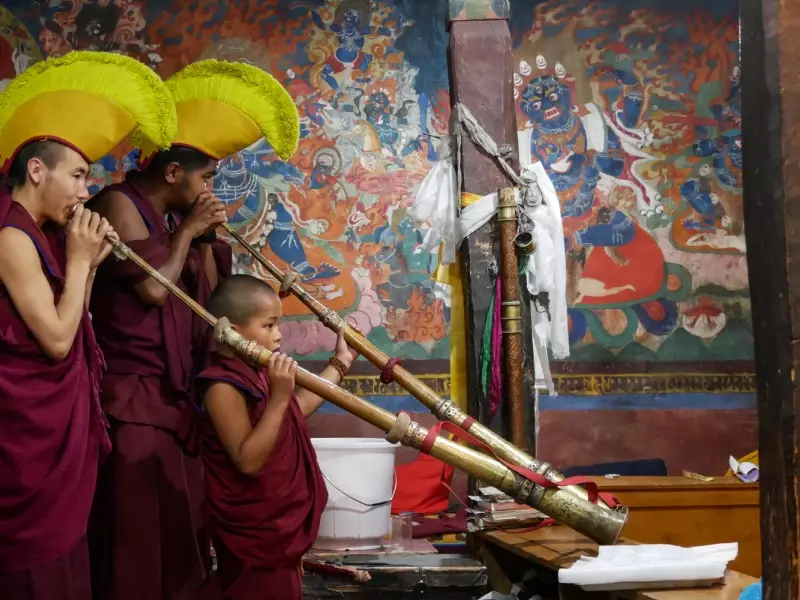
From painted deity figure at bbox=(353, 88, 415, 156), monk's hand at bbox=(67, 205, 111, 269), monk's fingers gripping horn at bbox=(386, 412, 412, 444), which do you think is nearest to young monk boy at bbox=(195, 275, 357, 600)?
monk's fingers gripping horn at bbox=(386, 412, 412, 444)

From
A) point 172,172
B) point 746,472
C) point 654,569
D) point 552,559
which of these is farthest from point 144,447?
point 746,472

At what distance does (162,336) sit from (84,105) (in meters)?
0.81

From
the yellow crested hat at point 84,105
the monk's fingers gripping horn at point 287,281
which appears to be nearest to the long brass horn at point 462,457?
the yellow crested hat at point 84,105

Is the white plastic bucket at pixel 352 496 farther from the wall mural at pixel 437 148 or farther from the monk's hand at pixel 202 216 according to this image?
the wall mural at pixel 437 148

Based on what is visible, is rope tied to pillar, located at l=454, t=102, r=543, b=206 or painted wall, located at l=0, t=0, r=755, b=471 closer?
rope tied to pillar, located at l=454, t=102, r=543, b=206

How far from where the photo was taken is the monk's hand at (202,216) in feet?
10.2

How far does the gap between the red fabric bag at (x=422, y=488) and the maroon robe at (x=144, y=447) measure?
2014mm

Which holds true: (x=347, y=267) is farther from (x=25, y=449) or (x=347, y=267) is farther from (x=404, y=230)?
(x=25, y=449)

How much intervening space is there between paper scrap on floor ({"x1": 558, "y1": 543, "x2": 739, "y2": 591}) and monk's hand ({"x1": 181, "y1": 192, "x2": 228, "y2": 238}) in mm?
1656

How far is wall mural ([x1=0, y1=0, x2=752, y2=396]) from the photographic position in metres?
5.82

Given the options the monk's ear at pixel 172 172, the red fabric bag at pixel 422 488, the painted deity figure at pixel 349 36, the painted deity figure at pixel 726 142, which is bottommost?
the red fabric bag at pixel 422 488

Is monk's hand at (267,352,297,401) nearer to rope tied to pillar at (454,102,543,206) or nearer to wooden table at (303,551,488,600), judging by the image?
wooden table at (303,551,488,600)

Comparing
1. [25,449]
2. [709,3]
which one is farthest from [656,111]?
[25,449]

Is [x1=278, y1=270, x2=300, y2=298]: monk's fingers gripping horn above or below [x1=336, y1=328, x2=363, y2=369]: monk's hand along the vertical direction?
above
